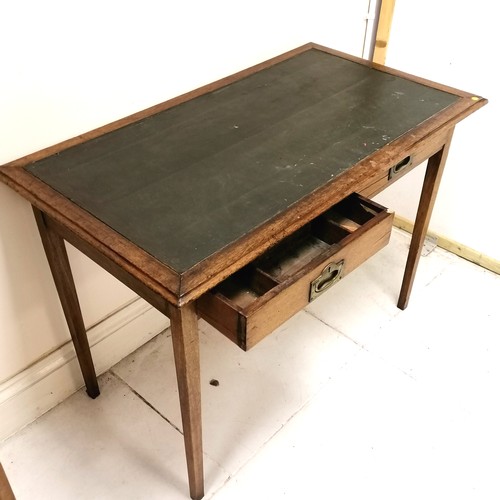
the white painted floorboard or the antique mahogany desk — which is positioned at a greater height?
the antique mahogany desk

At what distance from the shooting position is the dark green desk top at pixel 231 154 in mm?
935

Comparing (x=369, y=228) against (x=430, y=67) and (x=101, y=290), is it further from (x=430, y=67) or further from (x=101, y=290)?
(x=430, y=67)

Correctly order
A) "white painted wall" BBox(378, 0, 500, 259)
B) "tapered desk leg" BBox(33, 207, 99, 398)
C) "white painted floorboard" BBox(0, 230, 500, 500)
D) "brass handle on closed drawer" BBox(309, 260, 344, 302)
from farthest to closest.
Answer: "white painted wall" BBox(378, 0, 500, 259) → "white painted floorboard" BBox(0, 230, 500, 500) → "tapered desk leg" BBox(33, 207, 99, 398) → "brass handle on closed drawer" BBox(309, 260, 344, 302)

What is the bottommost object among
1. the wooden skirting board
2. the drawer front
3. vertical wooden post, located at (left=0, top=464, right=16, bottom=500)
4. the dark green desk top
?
the wooden skirting board

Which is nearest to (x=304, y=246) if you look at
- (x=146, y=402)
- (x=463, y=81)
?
(x=146, y=402)

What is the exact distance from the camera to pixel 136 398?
1475 mm

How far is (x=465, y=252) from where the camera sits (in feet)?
6.35

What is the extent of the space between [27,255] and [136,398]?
49cm

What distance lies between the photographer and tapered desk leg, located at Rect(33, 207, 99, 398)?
1133 mm

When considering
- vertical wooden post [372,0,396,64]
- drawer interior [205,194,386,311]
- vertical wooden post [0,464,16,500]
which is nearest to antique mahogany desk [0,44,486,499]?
drawer interior [205,194,386,311]

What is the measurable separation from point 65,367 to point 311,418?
62 cm

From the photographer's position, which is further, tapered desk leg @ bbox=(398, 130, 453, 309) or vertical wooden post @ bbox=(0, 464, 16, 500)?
tapered desk leg @ bbox=(398, 130, 453, 309)

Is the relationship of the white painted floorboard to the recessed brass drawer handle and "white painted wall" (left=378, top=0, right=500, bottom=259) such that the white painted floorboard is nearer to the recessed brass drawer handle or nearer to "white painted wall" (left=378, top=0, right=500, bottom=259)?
"white painted wall" (left=378, top=0, right=500, bottom=259)

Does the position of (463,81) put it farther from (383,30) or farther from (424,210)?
(424,210)
